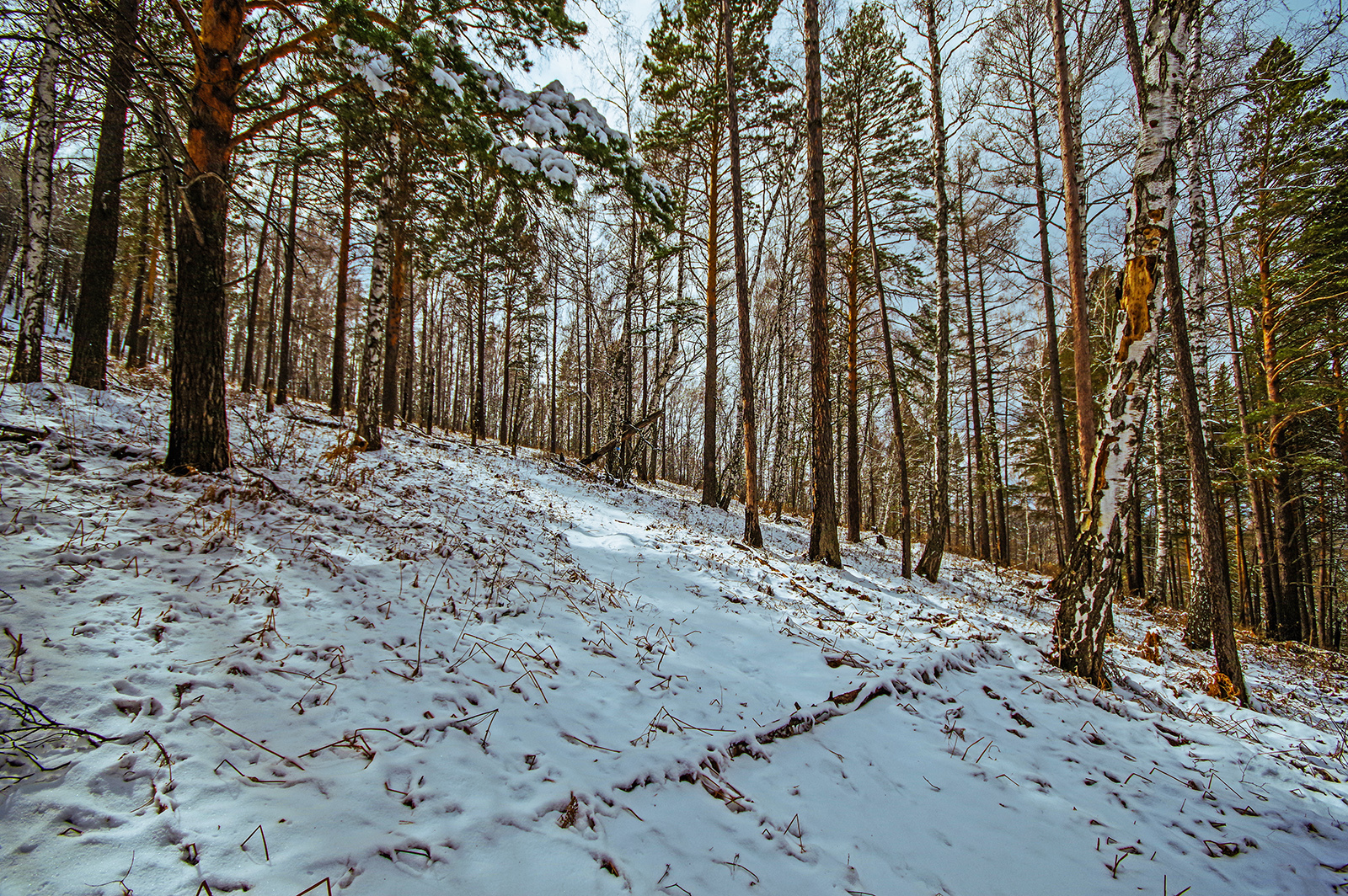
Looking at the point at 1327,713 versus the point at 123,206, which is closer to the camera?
the point at 1327,713

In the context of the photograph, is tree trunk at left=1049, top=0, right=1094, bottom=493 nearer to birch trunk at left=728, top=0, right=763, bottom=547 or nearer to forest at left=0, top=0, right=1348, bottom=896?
forest at left=0, top=0, right=1348, bottom=896

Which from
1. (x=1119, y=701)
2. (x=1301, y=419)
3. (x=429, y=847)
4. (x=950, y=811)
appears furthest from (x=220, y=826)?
(x=1301, y=419)

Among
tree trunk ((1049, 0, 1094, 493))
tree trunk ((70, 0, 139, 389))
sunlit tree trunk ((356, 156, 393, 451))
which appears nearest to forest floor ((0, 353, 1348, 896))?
tree trunk ((70, 0, 139, 389))

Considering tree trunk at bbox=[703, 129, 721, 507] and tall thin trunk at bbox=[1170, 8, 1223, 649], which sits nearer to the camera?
tall thin trunk at bbox=[1170, 8, 1223, 649]

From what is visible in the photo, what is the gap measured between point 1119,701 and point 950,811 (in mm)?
3167

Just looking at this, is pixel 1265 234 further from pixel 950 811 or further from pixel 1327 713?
pixel 950 811

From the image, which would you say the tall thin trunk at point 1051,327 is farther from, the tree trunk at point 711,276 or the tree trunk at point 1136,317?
the tree trunk at point 711,276

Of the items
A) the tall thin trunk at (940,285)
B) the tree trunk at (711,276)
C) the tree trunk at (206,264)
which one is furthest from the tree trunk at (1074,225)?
the tree trunk at (206,264)

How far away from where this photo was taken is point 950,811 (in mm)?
2715

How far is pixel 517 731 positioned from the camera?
2615mm

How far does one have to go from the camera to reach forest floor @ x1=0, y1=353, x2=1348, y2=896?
174cm

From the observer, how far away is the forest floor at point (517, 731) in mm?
1744

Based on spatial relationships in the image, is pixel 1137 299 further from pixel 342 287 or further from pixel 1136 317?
pixel 342 287

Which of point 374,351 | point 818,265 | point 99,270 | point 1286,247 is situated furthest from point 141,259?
point 1286,247
